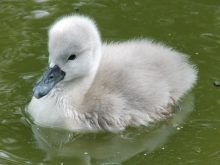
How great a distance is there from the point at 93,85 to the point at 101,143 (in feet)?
1.66

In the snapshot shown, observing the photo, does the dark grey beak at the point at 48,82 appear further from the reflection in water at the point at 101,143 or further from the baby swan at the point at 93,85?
the reflection in water at the point at 101,143

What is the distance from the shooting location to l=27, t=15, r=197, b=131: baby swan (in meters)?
5.13

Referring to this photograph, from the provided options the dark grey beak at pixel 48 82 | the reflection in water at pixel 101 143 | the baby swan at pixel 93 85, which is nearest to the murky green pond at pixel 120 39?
the reflection in water at pixel 101 143

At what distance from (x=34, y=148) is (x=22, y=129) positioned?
325 millimetres

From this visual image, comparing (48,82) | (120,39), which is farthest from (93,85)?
(120,39)

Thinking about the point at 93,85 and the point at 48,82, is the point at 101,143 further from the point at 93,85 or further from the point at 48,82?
the point at 48,82

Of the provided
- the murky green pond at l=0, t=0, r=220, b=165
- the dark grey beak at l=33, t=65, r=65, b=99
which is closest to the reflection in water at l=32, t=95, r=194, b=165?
the murky green pond at l=0, t=0, r=220, b=165

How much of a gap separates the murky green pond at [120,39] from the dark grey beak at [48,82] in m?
0.39

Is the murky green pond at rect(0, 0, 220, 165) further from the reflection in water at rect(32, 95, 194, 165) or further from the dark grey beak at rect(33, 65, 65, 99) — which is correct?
the dark grey beak at rect(33, 65, 65, 99)

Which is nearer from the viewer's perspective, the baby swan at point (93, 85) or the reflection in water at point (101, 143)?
the reflection in water at point (101, 143)

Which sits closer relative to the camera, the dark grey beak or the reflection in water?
the reflection in water

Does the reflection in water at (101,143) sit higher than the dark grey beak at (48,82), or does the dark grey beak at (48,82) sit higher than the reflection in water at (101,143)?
the dark grey beak at (48,82)

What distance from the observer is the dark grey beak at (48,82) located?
16.7 ft

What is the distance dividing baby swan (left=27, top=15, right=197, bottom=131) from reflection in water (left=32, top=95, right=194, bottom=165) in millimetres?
67
